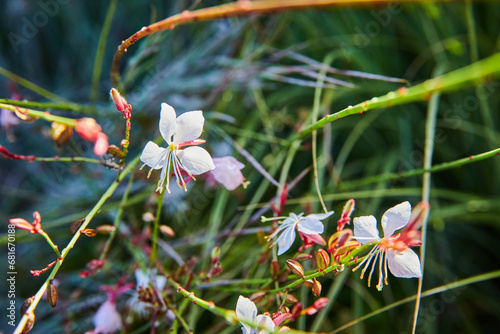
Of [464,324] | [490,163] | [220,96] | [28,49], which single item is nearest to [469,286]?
[464,324]

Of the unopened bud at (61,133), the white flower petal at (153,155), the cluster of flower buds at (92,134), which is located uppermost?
the cluster of flower buds at (92,134)

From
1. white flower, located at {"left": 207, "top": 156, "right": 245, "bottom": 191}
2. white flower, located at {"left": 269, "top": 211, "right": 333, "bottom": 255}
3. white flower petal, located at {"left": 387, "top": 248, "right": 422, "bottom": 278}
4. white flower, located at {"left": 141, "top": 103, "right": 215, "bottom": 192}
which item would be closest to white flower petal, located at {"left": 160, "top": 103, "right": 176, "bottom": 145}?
white flower, located at {"left": 141, "top": 103, "right": 215, "bottom": 192}

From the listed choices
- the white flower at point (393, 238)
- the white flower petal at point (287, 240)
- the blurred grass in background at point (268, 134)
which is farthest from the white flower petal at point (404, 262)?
the blurred grass in background at point (268, 134)

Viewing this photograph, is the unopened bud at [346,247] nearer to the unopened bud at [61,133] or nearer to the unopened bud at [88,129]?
the unopened bud at [88,129]

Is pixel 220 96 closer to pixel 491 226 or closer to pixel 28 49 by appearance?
pixel 28 49

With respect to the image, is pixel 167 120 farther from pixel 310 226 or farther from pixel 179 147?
pixel 310 226

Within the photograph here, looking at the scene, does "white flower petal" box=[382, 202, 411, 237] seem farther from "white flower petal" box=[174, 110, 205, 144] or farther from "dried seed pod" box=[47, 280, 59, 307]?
"dried seed pod" box=[47, 280, 59, 307]
